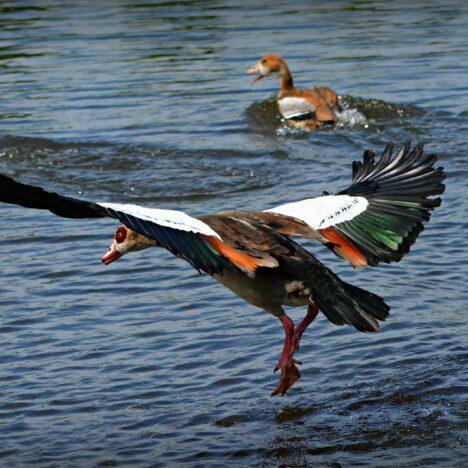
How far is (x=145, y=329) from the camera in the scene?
795cm

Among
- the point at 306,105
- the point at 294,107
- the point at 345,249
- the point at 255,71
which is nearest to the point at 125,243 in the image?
the point at 345,249

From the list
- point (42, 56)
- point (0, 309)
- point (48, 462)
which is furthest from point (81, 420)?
point (42, 56)

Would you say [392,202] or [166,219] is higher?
[166,219]

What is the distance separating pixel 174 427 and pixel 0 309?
2.28 metres

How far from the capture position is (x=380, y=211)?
7207mm

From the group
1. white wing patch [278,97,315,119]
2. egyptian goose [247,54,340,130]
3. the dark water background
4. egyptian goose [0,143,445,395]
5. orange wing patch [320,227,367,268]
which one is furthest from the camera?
white wing patch [278,97,315,119]

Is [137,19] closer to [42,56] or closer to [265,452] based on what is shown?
[42,56]

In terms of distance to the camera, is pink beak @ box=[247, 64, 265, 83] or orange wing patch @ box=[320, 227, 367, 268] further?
pink beak @ box=[247, 64, 265, 83]

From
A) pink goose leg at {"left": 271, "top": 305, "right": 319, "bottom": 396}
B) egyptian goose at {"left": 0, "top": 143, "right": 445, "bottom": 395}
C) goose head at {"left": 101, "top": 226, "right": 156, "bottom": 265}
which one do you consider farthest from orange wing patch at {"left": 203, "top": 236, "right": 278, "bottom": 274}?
goose head at {"left": 101, "top": 226, "right": 156, "bottom": 265}

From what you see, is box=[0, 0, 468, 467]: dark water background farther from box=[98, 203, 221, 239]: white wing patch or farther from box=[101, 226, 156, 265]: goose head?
box=[98, 203, 221, 239]: white wing patch

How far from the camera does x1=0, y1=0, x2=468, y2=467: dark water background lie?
21.2ft

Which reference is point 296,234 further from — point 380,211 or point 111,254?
point 111,254

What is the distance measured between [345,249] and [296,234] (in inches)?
16.8

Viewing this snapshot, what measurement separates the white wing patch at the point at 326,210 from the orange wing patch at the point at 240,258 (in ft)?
2.66
